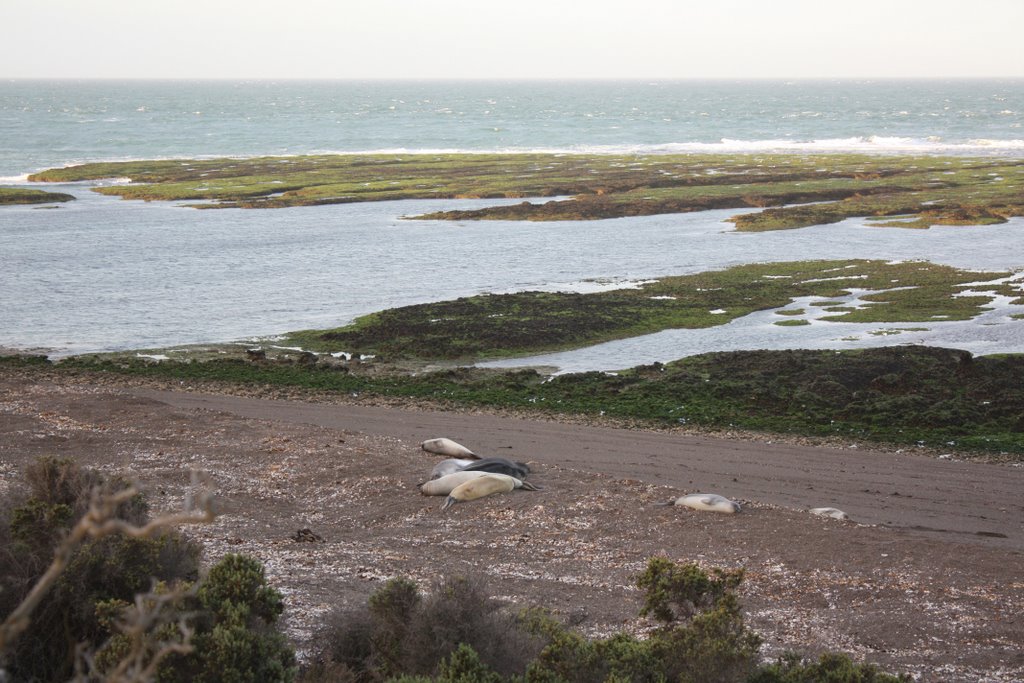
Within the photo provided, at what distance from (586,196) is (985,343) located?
44.0 metres

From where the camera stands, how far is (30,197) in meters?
68.9

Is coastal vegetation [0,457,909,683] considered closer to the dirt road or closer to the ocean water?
the dirt road

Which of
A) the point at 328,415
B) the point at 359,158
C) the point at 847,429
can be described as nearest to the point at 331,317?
the point at 328,415

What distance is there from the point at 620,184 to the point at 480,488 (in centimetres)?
6057

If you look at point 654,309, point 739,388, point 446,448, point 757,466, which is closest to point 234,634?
point 446,448

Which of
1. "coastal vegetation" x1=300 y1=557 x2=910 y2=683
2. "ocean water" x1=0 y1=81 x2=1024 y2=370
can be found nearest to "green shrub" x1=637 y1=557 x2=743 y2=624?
"coastal vegetation" x1=300 y1=557 x2=910 y2=683

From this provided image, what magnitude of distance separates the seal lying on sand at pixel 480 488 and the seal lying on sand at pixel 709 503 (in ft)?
8.91

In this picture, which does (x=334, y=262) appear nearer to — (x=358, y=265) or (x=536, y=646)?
(x=358, y=265)

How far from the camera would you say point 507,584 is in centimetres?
1293

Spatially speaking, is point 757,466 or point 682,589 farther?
point 757,466

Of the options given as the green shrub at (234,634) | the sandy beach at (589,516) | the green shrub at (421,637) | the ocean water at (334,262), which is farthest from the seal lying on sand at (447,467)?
the ocean water at (334,262)

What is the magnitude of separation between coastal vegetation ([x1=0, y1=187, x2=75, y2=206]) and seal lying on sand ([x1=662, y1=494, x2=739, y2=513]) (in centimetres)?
6269

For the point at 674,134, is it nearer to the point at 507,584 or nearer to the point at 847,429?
the point at 847,429

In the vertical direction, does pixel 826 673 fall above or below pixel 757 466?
above
